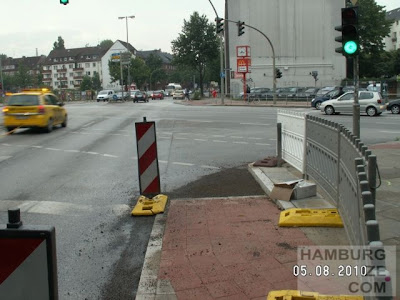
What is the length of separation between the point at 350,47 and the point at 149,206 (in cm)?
597

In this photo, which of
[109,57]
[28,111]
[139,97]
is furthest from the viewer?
[109,57]

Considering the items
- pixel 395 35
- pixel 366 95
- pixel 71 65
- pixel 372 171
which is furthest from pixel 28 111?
pixel 71 65

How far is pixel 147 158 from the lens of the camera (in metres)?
7.40

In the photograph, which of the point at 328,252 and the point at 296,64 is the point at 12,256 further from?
the point at 296,64

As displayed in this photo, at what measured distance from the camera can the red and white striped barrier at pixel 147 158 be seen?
7.38 meters

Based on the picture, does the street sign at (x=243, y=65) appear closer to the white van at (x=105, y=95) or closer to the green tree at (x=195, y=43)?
the white van at (x=105, y=95)

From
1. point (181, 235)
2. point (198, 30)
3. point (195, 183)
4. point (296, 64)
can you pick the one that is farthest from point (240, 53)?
point (181, 235)

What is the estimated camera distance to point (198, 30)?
81.4 m

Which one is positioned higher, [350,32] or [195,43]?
[195,43]

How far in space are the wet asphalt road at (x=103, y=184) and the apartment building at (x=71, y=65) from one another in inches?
5724

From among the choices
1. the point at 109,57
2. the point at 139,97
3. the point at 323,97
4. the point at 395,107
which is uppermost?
the point at 109,57

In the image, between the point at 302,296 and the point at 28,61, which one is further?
the point at 28,61

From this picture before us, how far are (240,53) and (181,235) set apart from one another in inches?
2090

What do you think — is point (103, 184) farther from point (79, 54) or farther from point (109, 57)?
point (79, 54)
